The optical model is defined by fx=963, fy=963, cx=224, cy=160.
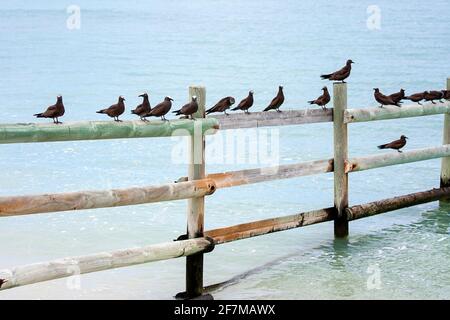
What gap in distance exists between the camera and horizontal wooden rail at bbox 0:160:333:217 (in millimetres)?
6656

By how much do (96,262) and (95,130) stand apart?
99 cm

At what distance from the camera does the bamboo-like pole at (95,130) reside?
6777 millimetres

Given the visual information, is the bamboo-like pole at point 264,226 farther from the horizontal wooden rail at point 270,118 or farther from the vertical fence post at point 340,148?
A: the horizontal wooden rail at point 270,118

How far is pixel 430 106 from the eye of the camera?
10.8 meters

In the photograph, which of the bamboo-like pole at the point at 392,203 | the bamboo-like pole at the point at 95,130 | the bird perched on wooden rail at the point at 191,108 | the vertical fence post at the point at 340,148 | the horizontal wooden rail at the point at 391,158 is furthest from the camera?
the bamboo-like pole at the point at 392,203

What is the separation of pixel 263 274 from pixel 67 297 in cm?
183

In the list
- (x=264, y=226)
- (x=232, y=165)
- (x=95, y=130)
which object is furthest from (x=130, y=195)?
(x=232, y=165)

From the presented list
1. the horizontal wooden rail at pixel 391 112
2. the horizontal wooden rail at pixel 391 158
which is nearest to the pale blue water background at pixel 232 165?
the horizontal wooden rail at pixel 391 158

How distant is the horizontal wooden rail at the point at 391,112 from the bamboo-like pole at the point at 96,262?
2498mm

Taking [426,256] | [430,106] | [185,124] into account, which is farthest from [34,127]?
[430,106]

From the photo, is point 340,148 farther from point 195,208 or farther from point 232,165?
point 232,165

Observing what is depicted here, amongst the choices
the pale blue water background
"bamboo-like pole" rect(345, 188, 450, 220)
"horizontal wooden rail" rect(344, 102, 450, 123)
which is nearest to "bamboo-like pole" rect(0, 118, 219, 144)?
the pale blue water background

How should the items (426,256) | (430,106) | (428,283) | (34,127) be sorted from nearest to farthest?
(34,127) < (428,283) < (426,256) < (430,106)

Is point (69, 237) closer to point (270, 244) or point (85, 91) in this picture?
point (270, 244)
